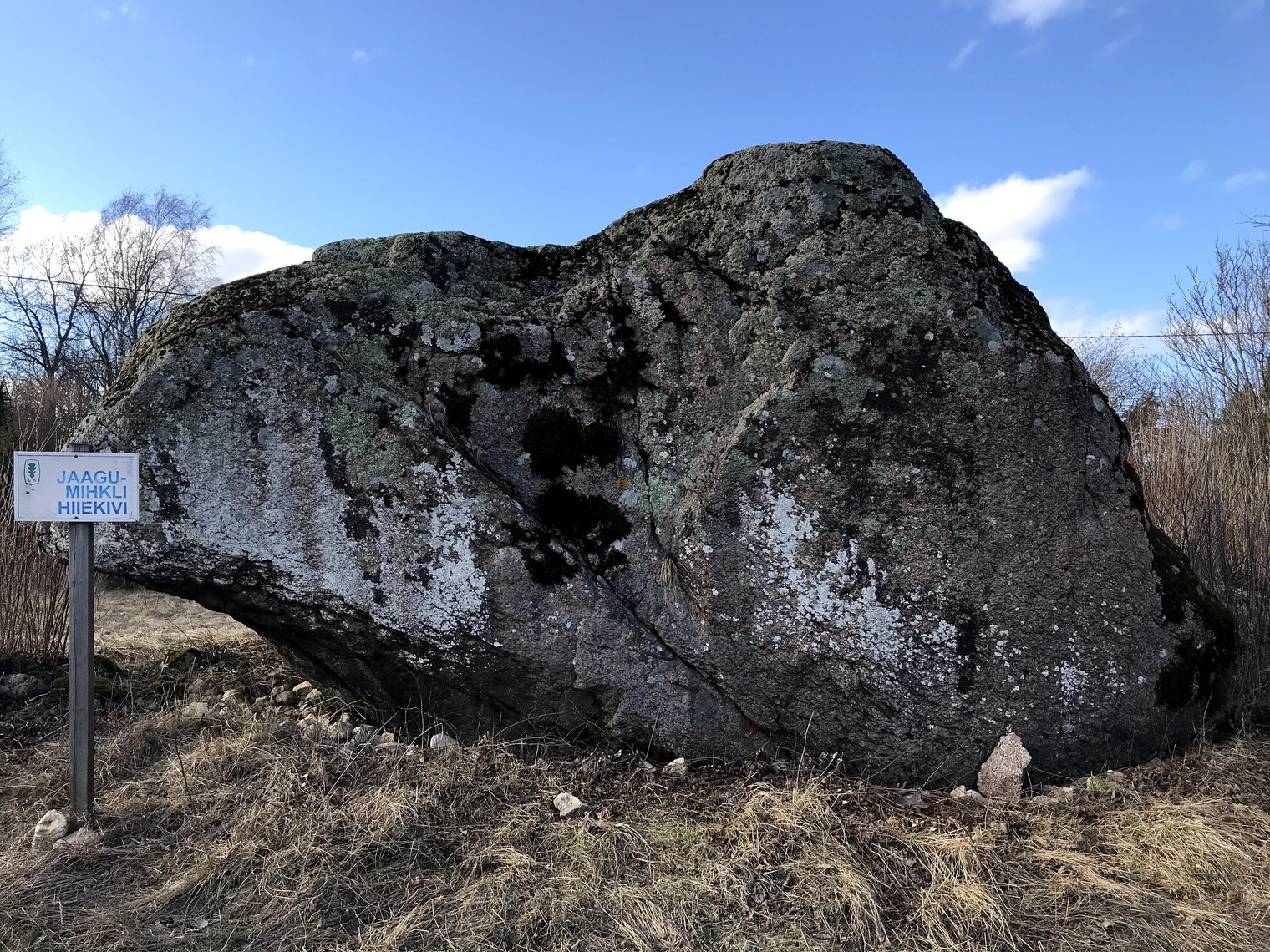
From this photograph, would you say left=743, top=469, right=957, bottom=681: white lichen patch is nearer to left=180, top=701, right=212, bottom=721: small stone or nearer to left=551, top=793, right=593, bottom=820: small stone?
left=551, top=793, right=593, bottom=820: small stone

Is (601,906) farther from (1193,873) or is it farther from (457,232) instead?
(457,232)

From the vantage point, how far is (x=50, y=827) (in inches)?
113

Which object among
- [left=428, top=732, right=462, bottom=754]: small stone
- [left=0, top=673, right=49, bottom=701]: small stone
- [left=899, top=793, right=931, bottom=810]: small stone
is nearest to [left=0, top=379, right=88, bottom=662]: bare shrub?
[left=0, top=673, right=49, bottom=701]: small stone

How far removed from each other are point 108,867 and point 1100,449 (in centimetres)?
391

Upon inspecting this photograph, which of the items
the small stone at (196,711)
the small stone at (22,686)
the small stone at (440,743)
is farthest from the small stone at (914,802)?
the small stone at (22,686)

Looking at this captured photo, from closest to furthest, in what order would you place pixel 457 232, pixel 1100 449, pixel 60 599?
1. pixel 1100 449
2. pixel 457 232
3. pixel 60 599

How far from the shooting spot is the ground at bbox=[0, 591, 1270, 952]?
7.70 feet

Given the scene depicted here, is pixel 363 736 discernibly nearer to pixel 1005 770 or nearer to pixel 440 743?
pixel 440 743

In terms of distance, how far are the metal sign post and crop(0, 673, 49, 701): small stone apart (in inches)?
66.0

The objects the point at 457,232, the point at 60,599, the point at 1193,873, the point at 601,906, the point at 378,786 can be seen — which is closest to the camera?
the point at 601,906

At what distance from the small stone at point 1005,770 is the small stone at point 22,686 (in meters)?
4.64

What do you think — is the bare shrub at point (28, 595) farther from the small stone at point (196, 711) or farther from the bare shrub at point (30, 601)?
the small stone at point (196, 711)

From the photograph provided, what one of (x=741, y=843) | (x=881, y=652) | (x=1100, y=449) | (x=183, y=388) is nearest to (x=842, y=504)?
(x=881, y=652)

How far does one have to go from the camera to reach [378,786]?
3.02m
